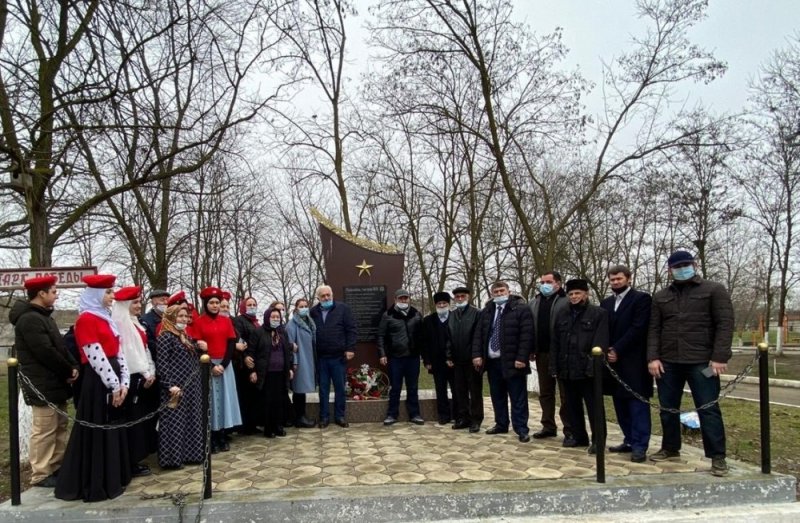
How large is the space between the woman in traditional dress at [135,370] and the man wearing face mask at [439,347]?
10.9ft

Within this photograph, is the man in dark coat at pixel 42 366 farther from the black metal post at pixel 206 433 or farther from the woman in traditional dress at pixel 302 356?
the woman in traditional dress at pixel 302 356

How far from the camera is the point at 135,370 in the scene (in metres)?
5.10

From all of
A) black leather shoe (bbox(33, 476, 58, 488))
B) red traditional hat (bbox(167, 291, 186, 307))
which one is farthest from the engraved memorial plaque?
black leather shoe (bbox(33, 476, 58, 488))

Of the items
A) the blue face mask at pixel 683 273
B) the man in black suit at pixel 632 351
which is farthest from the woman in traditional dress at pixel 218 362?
the blue face mask at pixel 683 273

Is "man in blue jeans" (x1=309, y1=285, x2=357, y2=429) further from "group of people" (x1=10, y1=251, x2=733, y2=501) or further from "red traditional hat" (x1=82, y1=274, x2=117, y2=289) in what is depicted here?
"red traditional hat" (x1=82, y1=274, x2=117, y2=289)

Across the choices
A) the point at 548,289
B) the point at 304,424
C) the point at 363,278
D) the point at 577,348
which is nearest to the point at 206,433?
the point at 304,424

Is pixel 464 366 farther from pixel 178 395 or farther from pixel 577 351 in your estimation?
pixel 178 395

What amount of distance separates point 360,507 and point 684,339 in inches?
127

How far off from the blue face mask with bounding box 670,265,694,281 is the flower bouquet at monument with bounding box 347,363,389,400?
171 inches

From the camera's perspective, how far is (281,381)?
271 inches

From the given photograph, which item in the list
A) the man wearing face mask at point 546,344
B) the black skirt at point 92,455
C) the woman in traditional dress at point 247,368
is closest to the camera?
the black skirt at point 92,455

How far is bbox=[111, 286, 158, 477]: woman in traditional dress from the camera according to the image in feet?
16.6

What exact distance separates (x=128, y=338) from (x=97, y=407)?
683 mm

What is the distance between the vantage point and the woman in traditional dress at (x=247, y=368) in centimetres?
659
